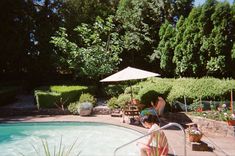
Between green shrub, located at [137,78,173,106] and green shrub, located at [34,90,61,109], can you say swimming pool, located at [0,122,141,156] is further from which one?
green shrub, located at [34,90,61,109]

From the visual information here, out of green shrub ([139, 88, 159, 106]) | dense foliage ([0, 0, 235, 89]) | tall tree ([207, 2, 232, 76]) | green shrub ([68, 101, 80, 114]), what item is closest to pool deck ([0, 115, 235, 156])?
green shrub ([68, 101, 80, 114])

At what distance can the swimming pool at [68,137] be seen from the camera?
441 inches

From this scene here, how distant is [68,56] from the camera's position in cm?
2109

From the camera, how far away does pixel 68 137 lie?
13.2 m

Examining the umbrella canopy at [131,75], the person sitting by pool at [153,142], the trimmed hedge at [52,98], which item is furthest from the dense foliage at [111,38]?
the person sitting by pool at [153,142]

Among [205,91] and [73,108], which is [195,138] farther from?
[73,108]

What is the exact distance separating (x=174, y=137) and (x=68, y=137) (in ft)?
16.3

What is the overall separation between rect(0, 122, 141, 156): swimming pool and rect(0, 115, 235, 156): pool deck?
0.33 m

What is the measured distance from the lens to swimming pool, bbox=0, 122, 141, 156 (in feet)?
36.8

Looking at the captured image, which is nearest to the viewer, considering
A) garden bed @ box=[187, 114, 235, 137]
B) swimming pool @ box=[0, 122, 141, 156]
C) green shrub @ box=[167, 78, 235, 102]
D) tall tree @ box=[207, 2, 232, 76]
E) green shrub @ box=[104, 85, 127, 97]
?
garden bed @ box=[187, 114, 235, 137]

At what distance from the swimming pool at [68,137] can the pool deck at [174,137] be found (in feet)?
1.07

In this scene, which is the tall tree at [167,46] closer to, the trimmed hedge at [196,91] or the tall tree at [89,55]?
the tall tree at [89,55]

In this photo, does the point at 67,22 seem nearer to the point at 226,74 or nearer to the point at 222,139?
the point at 226,74

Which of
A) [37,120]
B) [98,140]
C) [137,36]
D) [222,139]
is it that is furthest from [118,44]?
[222,139]
